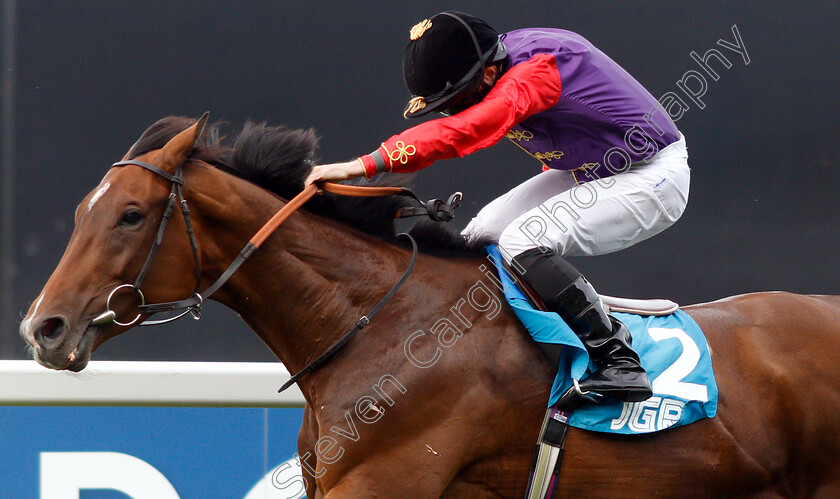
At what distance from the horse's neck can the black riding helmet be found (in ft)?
1.67

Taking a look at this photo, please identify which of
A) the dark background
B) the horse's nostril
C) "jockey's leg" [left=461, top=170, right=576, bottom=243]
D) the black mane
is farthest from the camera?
the dark background

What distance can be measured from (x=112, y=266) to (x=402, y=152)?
0.79 metres

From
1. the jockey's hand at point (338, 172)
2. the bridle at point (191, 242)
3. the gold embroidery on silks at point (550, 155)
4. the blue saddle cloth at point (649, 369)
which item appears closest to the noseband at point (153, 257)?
the bridle at point (191, 242)

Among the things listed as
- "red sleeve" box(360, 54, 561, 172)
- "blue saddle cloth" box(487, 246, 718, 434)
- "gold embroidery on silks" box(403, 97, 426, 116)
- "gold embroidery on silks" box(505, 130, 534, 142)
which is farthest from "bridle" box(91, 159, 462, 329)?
"gold embroidery on silks" box(505, 130, 534, 142)

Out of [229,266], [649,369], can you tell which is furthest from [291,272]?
[649,369]

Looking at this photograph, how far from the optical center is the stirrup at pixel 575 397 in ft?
7.43

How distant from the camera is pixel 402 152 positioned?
2.23 meters

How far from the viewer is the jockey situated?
7.51 feet

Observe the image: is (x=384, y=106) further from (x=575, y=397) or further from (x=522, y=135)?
(x=575, y=397)

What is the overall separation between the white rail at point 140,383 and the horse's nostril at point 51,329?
126cm

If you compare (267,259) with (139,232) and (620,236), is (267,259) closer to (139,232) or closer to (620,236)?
(139,232)

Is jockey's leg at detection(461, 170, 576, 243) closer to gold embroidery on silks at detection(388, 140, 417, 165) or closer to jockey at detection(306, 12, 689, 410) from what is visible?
jockey at detection(306, 12, 689, 410)

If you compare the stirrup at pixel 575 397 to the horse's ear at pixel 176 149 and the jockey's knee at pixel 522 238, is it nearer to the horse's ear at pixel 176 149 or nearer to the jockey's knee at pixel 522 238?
the jockey's knee at pixel 522 238

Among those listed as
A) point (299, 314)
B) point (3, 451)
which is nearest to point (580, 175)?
point (299, 314)
